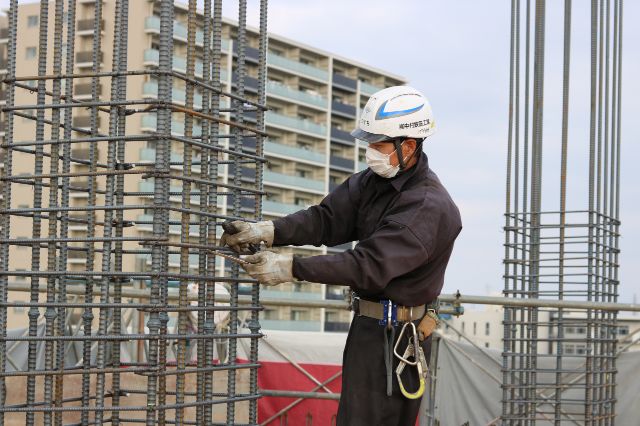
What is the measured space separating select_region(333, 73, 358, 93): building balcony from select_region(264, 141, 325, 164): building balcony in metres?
9.33

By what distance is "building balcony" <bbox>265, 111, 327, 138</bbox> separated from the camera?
106 metres

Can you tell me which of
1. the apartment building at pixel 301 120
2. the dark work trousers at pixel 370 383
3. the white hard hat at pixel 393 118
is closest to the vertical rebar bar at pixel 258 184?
the dark work trousers at pixel 370 383

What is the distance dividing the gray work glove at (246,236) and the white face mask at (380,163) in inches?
27.3

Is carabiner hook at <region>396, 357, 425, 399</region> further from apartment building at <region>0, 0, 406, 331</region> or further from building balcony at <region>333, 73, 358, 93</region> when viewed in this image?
building balcony at <region>333, 73, 358, 93</region>

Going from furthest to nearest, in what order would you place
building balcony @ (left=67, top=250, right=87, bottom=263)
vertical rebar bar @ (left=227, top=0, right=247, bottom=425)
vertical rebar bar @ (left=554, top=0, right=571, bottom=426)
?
vertical rebar bar @ (left=554, top=0, right=571, bottom=426)
building balcony @ (left=67, top=250, right=87, bottom=263)
vertical rebar bar @ (left=227, top=0, right=247, bottom=425)

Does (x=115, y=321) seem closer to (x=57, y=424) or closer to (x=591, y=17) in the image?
(x=57, y=424)

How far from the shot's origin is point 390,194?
6.18 meters

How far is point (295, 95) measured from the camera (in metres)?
110

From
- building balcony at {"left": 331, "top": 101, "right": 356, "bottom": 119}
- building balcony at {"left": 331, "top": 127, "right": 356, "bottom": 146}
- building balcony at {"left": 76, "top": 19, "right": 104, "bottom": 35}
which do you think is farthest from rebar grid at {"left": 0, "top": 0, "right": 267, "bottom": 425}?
building balcony at {"left": 331, "top": 101, "right": 356, "bottom": 119}

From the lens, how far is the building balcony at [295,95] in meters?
106

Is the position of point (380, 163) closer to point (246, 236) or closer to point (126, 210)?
point (246, 236)

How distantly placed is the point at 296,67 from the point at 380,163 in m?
105

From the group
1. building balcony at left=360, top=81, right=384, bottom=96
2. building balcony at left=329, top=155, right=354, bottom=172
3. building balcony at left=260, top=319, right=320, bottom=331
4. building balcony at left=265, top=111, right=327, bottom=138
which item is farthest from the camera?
building balcony at left=360, top=81, right=384, bottom=96

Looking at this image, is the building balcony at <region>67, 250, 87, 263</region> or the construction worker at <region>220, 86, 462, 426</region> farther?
the building balcony at <region>67, 250, 87, 263</region>
